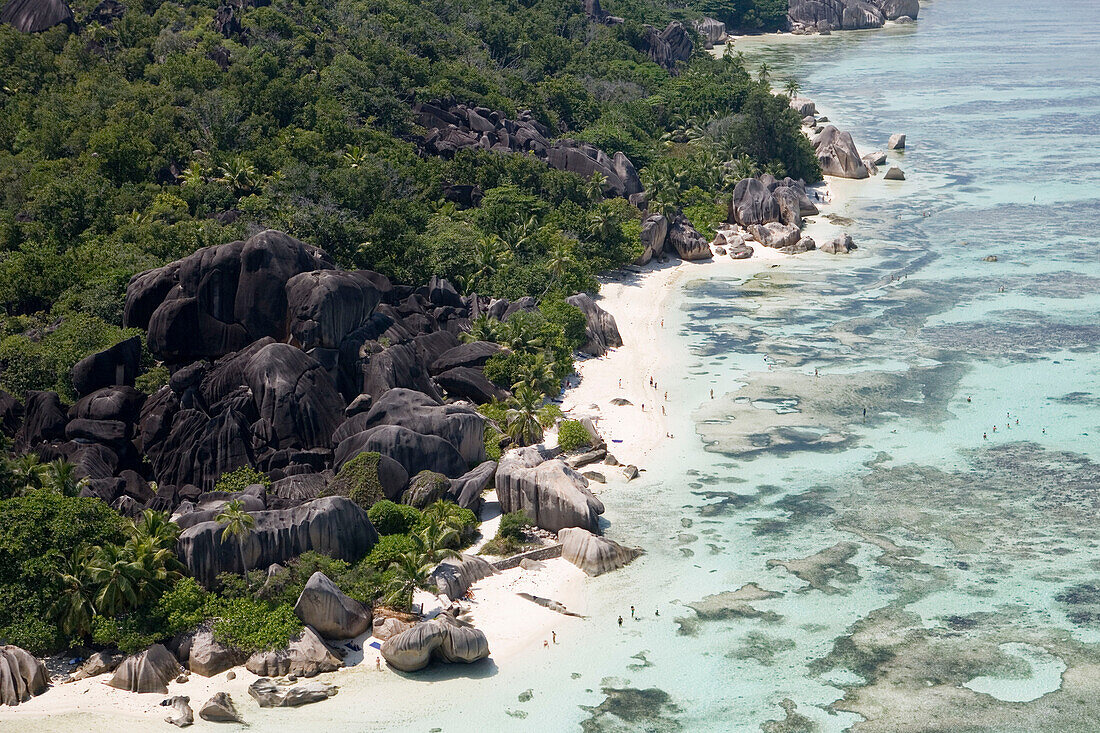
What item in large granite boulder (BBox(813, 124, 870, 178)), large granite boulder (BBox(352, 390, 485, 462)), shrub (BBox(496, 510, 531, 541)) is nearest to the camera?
shrub (BBox(496, 510, 531, 541))

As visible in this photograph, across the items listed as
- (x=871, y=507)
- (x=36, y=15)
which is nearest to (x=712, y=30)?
(x=36, y=15)

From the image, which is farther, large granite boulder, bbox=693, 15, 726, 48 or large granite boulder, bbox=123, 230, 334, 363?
large granite boulder, bbox=693, 15, 726, 48

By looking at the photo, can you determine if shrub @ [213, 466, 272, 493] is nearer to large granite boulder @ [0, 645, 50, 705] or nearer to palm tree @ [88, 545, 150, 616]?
palm tree @ [88, 545, 150, 616]

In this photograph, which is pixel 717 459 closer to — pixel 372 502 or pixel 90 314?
pixel 372 502

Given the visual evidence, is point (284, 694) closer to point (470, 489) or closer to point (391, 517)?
point (391, 517)

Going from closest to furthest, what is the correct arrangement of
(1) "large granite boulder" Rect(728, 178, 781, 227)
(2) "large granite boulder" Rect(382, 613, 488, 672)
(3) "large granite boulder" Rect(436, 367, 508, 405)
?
(2) "large granite boulder" Rect(382, 613, 488, 672) → (3) "large granite boulder" Rect(436, 367, 508, 405) → (1) "large granite boulder" Rect(728, 178, 781, 227)

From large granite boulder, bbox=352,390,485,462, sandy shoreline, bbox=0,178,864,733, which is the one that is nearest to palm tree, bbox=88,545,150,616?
sandy shoreline, bbox=0,178,864,733

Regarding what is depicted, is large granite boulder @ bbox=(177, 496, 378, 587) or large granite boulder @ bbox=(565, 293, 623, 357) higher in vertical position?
large granite boulder @ bbox=(565, 293, 623, 357)

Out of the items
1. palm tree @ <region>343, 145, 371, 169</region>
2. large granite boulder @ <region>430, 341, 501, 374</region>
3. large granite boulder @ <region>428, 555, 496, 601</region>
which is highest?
palm tree @ <region>343, 145, 371, 169</region>
